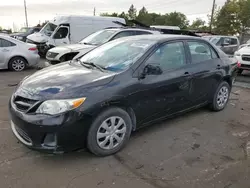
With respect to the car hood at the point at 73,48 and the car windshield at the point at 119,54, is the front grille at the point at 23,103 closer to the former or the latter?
the car windshield at the point at 119,54

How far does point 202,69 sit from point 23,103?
2.98 metres

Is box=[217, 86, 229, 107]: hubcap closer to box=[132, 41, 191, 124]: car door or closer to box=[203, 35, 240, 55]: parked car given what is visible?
box=[132, 41, 191, 124]: car door

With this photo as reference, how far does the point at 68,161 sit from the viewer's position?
10.2 ft

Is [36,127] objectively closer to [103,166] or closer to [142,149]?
[103,166]

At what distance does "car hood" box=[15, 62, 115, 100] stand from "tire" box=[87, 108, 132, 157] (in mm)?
373

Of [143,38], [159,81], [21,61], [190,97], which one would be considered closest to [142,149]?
[159,81]

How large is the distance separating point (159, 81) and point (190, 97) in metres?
0.89

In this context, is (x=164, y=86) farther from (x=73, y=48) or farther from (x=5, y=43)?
(x=5, y=43)

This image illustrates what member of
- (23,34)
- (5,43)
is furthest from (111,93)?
(23,34)

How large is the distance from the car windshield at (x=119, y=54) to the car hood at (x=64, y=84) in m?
0.27

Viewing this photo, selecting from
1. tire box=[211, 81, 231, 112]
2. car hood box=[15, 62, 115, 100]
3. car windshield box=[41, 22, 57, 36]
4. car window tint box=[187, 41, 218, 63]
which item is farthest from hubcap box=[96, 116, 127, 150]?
car windshield box=[41, 22, 57, 36]

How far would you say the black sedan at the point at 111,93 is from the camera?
2.84 metres

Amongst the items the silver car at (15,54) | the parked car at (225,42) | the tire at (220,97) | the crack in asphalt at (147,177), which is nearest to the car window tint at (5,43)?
the silver car at (15,54)

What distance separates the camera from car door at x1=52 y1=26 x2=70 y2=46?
39.9 feet
